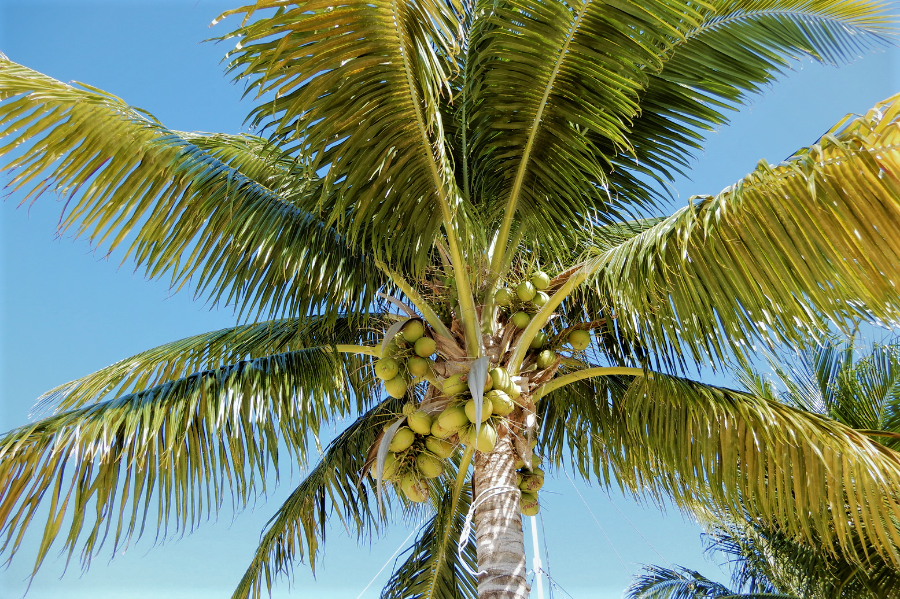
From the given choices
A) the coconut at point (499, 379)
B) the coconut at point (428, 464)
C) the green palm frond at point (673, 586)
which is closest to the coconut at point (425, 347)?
the coconut at point (499, 379)

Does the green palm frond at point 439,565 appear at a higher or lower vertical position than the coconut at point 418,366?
lower

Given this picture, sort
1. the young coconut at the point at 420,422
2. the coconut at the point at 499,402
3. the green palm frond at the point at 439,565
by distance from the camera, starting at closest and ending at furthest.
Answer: the coconut at the point at 499,402, the young coconut at the point at 420,422, the green palm frond at the point at 439,565

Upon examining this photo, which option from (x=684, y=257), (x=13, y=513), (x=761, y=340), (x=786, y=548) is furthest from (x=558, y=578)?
(x=786, y=548)

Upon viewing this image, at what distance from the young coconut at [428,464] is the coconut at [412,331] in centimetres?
66

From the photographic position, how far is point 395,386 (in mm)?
4109

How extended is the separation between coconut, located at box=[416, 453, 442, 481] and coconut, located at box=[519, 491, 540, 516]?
808mm

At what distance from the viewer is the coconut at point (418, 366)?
13.5 ft

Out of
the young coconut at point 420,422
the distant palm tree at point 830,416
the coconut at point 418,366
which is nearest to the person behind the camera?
the young coconut at point 420,422

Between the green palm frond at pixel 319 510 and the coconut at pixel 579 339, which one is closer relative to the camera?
the coconut at pixel 579 339

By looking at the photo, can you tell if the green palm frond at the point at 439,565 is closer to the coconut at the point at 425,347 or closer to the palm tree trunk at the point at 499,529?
the palm tree trunk at the point at 499,529

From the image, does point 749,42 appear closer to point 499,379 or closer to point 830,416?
point 499,379

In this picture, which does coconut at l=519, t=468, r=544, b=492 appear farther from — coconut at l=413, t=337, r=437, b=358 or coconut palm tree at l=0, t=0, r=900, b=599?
coconut at l=413, t=337, r=437, b=358

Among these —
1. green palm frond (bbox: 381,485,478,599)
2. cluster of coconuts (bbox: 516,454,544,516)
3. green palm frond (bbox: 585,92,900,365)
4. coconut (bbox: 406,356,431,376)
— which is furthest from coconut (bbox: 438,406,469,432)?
green palm frond (bbox: 381,485,478,599)

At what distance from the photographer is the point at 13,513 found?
130 inches
